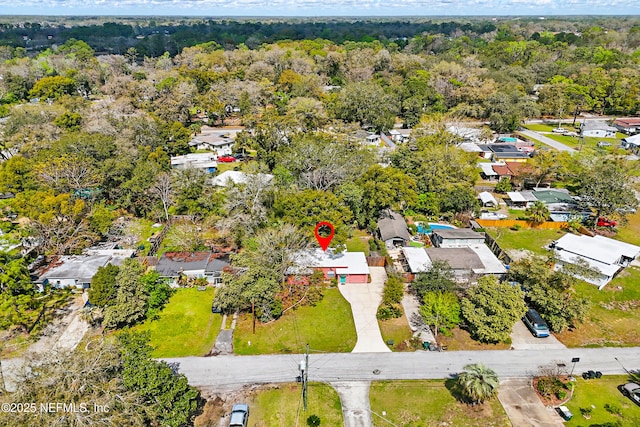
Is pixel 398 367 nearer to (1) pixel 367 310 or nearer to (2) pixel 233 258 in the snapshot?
(1) pixel 367 310

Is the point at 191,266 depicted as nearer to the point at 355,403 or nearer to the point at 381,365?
the point at 381,365

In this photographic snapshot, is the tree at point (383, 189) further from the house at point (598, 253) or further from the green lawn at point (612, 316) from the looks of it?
the green lawn at point (612, 316)

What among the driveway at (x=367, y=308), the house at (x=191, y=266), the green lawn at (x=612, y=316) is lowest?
the green lawn at (x=612, y=316)

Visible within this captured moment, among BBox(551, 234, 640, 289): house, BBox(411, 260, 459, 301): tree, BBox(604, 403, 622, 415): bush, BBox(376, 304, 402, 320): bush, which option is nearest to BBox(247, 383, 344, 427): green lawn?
BBox(376, 304, 402, 320): bush

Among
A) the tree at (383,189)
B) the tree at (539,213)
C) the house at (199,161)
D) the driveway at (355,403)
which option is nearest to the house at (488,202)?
the tree at (539,213)

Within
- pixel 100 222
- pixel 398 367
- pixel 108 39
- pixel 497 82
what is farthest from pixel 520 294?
pixel 108 39

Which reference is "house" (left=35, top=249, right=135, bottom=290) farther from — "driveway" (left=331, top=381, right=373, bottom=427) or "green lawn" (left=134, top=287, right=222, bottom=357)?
"driveway" (left=331, top=381, right=373, bottom=427)
